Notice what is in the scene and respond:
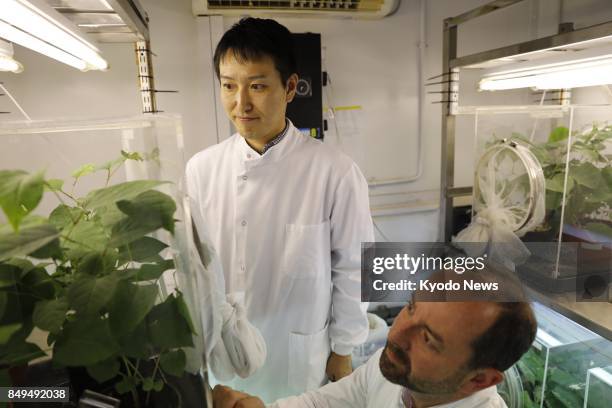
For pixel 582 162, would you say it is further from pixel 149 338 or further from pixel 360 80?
pixel 360 80

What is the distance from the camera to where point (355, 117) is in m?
2.61

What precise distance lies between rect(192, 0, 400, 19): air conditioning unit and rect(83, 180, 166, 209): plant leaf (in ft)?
6.61

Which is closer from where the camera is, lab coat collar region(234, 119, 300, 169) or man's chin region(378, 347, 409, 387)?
man's chin region(378, 347, 409, 387)

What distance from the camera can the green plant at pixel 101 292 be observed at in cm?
36

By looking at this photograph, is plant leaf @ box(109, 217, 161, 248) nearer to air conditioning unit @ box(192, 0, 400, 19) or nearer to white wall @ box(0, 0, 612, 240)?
white wall @ box(0, 0, 612, 240)

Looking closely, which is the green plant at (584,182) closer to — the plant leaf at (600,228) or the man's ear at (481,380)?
the plant leaf at (600,228)

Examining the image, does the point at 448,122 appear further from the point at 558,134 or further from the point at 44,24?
the point at 44,24

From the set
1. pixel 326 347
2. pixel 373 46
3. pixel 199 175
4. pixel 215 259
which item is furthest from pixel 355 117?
pixel 215 259

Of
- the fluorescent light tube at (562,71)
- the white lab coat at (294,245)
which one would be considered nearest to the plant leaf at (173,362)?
the white lab coat at (294,245)

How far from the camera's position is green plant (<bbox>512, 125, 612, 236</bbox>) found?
107cm

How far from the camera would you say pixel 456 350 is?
53 centimetres

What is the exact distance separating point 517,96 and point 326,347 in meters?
2.33

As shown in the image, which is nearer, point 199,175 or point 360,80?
point 199,175

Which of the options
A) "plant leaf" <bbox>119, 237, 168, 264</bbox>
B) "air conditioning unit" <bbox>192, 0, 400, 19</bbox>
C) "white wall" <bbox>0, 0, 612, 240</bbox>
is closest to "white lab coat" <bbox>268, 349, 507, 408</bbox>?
"plant leaf" <bbox>119, 237, 168, 264</bbox>
